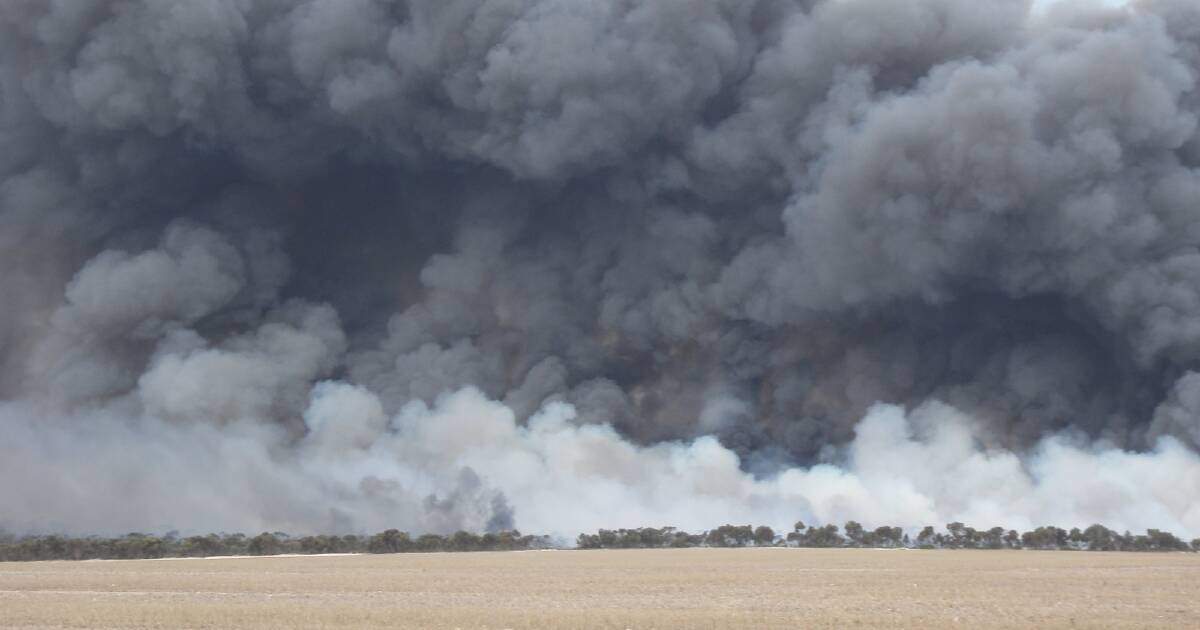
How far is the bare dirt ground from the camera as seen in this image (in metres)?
19.9

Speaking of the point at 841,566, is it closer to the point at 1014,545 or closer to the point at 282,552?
the point at 1014,545

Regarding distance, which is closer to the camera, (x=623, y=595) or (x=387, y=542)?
(x=623, y=595)

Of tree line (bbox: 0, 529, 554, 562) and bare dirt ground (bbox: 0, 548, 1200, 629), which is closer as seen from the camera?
bare dirt ground (bbox: 0, 548, 1200, 629)

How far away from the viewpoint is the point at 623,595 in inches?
993

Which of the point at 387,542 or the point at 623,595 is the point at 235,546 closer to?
the point at 387,542

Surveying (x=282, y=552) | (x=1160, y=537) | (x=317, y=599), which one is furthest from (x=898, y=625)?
(x=282, y=552)

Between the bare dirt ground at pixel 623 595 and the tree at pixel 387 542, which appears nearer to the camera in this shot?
the bare dirt ground at pixel 623 595

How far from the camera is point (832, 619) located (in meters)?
19.8

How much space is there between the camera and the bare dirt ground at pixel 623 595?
65.2 ft

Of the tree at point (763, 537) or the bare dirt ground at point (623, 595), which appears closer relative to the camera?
the bare dirt ground at point (623, 595)

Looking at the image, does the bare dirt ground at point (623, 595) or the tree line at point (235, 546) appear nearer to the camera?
the bare dirt ground at point (623, 595)

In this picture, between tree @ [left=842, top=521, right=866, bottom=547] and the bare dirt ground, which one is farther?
tree @ [left=842, top=521, right=866, bottom=547]

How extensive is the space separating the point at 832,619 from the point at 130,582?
18.7 m

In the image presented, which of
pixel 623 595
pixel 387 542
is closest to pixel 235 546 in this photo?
pixel 387 542
